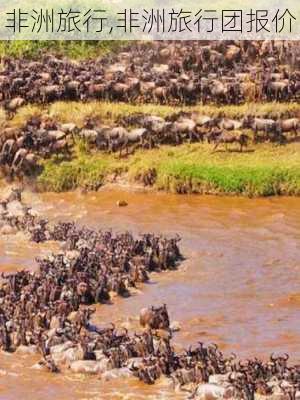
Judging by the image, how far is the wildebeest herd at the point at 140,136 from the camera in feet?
92.0

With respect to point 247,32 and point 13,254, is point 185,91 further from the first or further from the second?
point 13,254

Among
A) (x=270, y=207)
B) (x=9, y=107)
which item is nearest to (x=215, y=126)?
(x=270, y=207)

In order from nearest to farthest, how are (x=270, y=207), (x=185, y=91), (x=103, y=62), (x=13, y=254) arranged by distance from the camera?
(x=13, y=254), (x=270, y=207), (x=185, y=91), (x=103, y=62)

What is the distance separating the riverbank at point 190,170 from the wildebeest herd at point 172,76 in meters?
2.57

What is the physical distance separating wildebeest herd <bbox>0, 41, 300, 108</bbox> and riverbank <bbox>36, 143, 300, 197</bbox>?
2574 mm

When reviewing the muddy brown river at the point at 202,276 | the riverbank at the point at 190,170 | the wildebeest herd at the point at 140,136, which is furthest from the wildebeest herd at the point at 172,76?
the muddy brown river at the point at 202,276

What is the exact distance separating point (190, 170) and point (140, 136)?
94.3 inches

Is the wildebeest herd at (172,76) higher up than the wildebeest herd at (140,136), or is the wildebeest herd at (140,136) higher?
the wildebeest herd at (172,76)

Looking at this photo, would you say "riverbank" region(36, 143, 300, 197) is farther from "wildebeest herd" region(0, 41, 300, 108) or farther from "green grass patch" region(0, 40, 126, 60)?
"green grass patch" region(0, 40, 126, 60)

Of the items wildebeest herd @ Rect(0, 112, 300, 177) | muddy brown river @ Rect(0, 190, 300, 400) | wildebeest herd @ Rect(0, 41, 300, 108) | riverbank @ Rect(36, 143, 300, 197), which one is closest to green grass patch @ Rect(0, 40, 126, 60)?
wildebeest herd @ Rect(0, 41, 300, 108)

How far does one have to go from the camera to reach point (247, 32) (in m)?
35.6

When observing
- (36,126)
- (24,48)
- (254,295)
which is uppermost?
(24,48)

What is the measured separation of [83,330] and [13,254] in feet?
A: 19.6

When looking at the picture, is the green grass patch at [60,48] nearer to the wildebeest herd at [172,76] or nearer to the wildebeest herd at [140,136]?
the wildebeest herd at [172,76]
